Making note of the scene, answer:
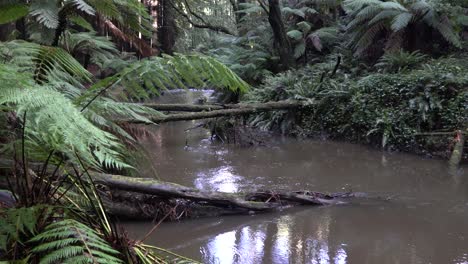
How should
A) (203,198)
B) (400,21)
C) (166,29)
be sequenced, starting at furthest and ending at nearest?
(166,29), (400,21), (203,198)

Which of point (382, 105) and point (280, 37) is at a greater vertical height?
point (280, 37)

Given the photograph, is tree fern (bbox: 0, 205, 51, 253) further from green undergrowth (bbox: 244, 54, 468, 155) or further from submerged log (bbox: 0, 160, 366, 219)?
green undergrowth (bbox: 244, 54, 468, 155)

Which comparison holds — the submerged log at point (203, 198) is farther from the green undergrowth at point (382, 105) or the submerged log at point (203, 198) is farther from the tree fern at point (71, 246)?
the green undergrowth at point (382, 105)

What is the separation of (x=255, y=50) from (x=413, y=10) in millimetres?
4737

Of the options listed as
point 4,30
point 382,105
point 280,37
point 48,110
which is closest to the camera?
point 48,110

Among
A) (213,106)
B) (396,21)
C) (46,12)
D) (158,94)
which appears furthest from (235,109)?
(158,94)

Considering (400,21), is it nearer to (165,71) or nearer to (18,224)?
(165,71)

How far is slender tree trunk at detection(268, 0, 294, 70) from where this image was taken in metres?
11.0

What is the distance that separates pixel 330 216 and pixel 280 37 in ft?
25.5

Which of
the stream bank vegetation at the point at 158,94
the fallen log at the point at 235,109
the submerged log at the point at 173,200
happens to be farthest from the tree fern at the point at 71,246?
the fallen log at the point at 235,109

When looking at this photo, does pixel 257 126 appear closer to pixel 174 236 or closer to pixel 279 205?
pixel 279 205

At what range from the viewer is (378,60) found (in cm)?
963

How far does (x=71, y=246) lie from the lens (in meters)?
1.73

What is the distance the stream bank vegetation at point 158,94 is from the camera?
6.30 feet
